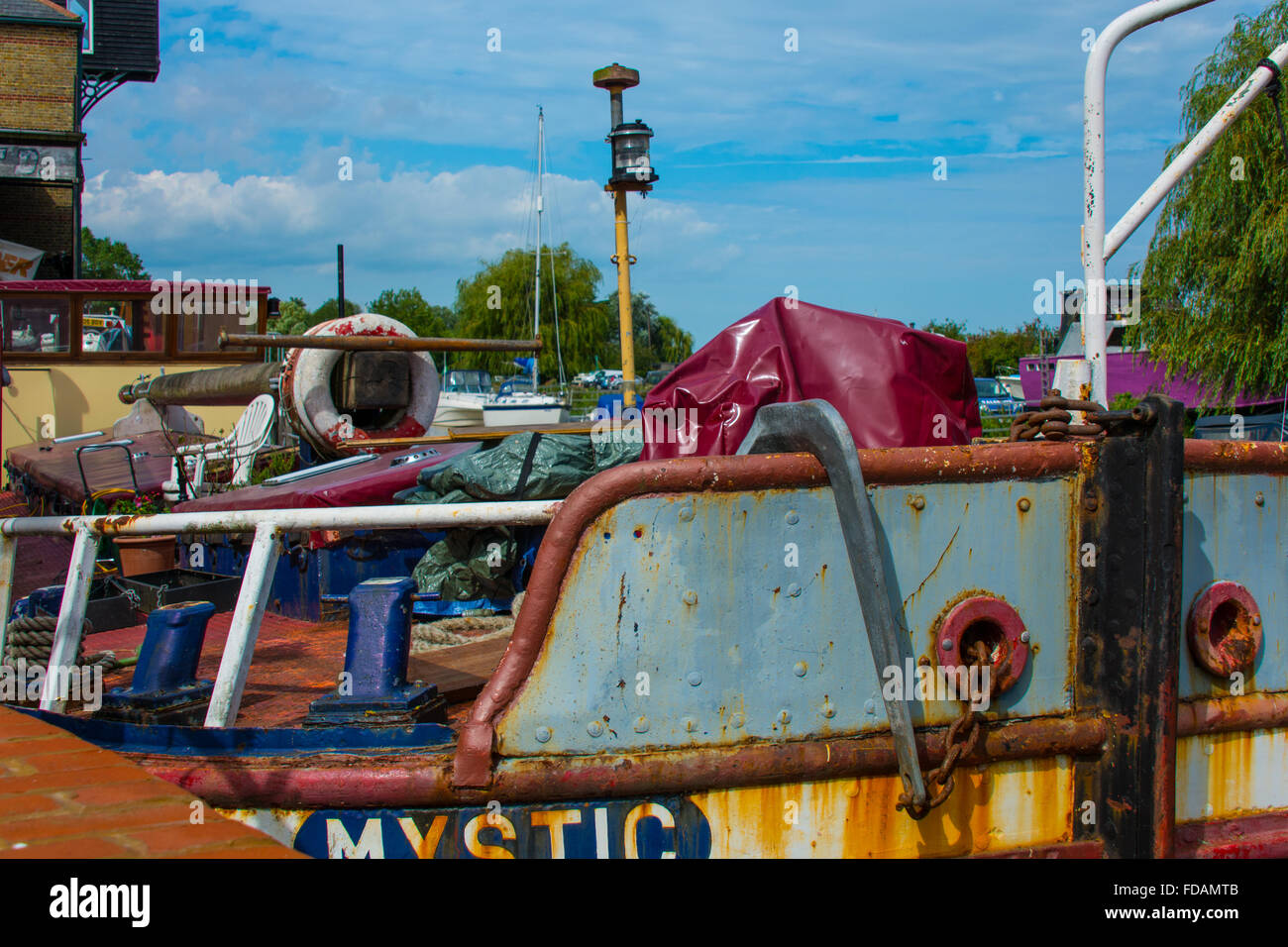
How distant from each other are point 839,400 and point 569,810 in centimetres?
151

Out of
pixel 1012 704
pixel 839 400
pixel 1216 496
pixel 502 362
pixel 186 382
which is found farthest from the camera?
pixel 502 362

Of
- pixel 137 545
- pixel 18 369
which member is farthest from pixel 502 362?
pixel 137 545

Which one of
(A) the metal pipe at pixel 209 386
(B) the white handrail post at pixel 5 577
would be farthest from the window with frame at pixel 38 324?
(B) the white handrail post at pixel 5 577

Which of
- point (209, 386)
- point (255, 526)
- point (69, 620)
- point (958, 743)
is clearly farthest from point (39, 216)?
point (958, 743)

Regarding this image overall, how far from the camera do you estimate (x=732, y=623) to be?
2.69 meters

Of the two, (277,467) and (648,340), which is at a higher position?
(648,340)

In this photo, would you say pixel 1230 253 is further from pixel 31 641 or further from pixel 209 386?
pixel 31 641

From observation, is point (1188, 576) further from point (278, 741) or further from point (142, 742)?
point (142, 742)

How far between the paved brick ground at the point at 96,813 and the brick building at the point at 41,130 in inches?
1277

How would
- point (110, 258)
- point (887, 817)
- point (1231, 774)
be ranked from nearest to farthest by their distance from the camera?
point (887, 817) → point (1231, 774) → point (110, 258)

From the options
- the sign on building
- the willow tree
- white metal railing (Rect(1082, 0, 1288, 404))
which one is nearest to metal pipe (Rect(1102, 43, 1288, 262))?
white metal railing (Rect(1082, 0, 1288, 404))

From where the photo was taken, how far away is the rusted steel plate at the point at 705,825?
268 cm

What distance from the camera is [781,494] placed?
2711mm

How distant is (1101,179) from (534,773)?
8.61 feet
